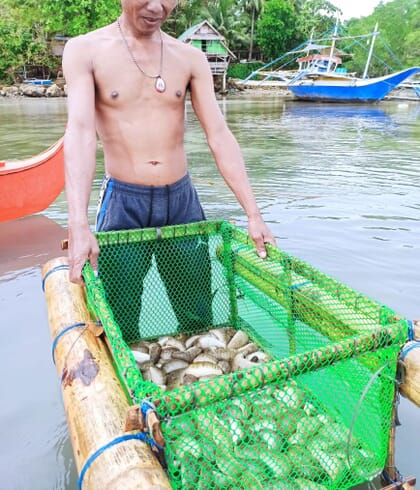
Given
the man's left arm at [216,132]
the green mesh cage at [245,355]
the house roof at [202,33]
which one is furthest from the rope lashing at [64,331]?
the house roof at [202,33]

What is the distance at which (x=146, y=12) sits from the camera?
2.46 meters

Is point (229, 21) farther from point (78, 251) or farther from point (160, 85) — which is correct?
point (78, 251)

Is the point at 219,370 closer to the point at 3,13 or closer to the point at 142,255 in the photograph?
the point at 142,255

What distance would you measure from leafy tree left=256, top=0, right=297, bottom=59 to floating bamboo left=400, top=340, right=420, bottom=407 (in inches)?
1906

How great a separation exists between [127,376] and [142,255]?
1454mm

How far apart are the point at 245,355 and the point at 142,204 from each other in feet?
3.75

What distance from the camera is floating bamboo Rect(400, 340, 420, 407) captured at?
5.61ft

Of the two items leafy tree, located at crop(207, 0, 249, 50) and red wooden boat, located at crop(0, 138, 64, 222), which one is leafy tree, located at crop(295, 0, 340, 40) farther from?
red wooden boat, located at crop(0, 138, 64, 222)

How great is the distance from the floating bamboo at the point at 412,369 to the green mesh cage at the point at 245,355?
5 cm

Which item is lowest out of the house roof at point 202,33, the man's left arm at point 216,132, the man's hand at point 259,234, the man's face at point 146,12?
the man's hand at point 259,234

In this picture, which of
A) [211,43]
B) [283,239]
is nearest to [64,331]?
[283,239]

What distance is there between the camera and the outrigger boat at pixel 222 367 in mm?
1437

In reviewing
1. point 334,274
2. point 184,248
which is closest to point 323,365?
point 184,248

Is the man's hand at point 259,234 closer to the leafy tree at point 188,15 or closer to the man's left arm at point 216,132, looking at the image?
the man's left arm at point 216,132
